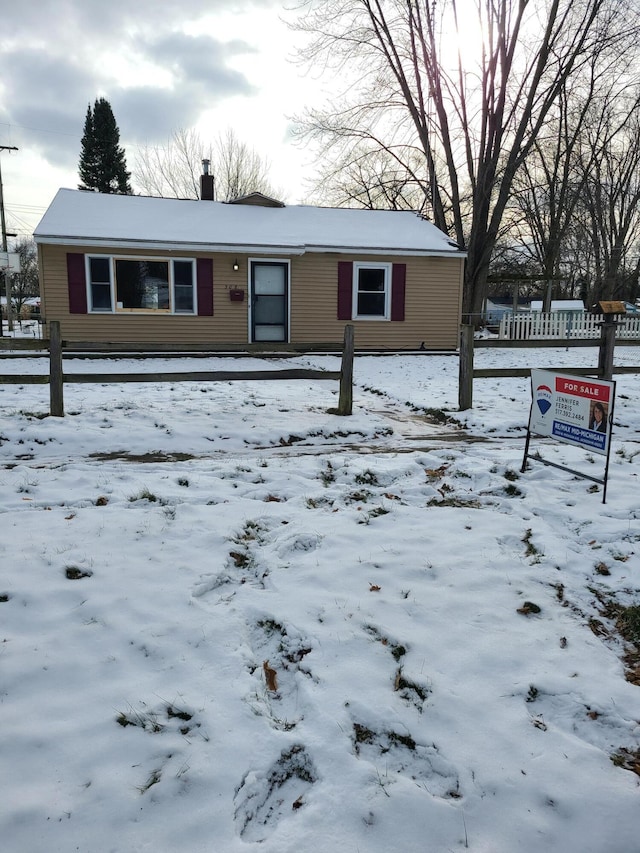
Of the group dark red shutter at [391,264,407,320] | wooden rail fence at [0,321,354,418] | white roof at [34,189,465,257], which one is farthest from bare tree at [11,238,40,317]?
wooden rail fence at [0,321,354,418]

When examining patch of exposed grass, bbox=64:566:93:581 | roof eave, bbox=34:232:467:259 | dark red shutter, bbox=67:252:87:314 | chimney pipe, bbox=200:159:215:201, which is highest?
chimney pipe, bbox=200:159:215:201

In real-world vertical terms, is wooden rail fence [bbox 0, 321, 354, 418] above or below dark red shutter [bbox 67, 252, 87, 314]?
below

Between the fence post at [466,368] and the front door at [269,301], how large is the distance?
31.4 feet

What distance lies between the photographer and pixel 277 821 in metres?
1.88

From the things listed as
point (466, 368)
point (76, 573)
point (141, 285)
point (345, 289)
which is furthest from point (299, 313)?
point (76, 573)

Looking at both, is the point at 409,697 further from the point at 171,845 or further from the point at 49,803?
the point at 49,803

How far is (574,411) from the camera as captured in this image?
15.5 feet

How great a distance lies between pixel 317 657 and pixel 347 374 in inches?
196

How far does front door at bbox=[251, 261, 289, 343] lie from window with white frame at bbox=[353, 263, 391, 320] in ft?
6.65

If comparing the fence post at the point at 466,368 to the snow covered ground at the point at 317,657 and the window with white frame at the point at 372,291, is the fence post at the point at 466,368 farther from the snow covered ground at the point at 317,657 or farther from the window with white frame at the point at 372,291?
the window with white frame at the point at 372,291

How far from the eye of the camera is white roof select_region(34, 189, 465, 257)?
15.0 meters

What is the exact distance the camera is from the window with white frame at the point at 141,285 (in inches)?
603

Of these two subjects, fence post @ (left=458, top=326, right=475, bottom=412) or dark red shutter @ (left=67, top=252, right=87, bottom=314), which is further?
dark red shutter @ (left=67, top=252, right=87, bottom=314)

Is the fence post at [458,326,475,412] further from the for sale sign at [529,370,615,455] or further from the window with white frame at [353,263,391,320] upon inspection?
the window with white frame at [353,263,391,320]
